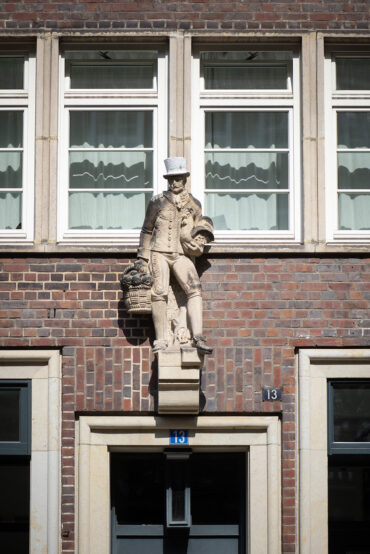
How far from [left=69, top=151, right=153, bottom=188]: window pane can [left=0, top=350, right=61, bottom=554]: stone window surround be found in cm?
159

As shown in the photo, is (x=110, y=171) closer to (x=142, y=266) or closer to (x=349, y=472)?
(x=142, y=266)

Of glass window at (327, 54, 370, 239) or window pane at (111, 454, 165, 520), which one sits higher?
glass window at (327, 54, 370, 239)

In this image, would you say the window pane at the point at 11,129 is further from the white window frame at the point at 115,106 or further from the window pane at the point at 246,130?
the window pane at the point at 246,130

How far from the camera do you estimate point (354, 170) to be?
12.0m

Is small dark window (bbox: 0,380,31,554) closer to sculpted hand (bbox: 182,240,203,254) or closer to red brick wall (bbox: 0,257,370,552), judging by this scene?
red brick wall (bbox: 0,257,370,552)

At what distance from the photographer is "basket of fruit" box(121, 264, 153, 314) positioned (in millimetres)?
11258

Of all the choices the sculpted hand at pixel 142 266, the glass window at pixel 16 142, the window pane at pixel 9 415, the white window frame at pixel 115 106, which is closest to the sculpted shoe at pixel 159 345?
the sculpted hand at pixel 142 266

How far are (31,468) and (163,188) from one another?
2653mm

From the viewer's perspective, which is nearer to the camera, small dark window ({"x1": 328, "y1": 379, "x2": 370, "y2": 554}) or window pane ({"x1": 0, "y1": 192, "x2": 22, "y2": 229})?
small dark window ({"x1": 328, "y1": 379, "x2": 370, "y2": 554})

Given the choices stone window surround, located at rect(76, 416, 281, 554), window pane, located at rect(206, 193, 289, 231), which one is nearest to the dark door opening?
stone window surround, located at rect(76, 416, 281, 554)

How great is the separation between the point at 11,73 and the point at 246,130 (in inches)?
84.2

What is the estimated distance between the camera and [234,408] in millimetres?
11344

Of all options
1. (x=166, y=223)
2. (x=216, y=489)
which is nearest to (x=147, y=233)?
(x=166, y=223)

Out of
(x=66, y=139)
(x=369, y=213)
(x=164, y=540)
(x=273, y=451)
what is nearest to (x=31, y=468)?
(x=164, y=540)
